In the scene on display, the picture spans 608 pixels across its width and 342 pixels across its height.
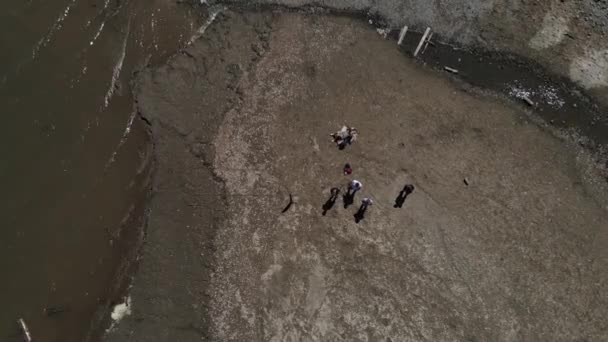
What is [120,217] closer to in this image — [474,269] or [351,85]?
[351,85]

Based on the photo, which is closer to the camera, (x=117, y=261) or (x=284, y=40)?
(x=117, y=261)

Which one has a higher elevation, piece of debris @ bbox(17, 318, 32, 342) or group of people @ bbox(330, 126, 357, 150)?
group of people @ bbox(330, 126, 357, 150)

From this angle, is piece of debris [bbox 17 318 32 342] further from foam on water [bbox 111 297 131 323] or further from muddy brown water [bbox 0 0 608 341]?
foam on water [bbox 111 297 131 323]

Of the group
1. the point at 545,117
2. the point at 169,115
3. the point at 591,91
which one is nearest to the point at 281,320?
the point at 169,115

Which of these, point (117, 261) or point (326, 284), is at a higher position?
point (326, 284)

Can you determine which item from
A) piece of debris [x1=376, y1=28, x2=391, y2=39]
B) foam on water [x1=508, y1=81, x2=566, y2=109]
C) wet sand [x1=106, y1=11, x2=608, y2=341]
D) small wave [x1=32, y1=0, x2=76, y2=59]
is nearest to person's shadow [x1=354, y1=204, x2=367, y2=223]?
wet sand [x1=106, y1=11, x2=608, y2=341]

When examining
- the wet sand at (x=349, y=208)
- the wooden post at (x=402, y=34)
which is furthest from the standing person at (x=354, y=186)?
the wooden post at (x=402, y=34)

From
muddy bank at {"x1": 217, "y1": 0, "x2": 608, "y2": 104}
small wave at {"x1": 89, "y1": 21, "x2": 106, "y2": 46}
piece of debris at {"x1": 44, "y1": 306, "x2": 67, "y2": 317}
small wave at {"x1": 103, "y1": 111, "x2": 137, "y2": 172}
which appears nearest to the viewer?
piece of debris at {"x1": 44, "y1": 306, "x2": 67, "y2": 317}
